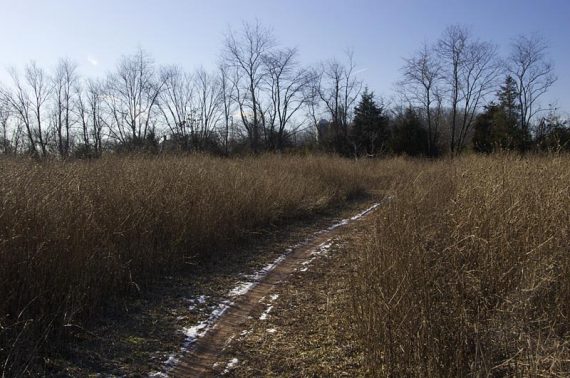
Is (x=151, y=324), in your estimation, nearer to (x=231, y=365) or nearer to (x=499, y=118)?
(x=231, y=365)

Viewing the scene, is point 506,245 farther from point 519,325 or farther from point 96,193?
point 96,193

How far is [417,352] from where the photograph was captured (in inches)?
125

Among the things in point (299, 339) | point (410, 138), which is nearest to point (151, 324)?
point (299, 339)

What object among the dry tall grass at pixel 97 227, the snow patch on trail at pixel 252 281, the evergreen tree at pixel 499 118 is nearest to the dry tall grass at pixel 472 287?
the snow patch on trail at pixel 252 281

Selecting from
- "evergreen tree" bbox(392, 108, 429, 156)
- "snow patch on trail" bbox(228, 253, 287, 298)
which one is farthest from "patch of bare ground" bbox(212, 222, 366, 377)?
"evergreen tree" bbox(392, 108, 429, 156)

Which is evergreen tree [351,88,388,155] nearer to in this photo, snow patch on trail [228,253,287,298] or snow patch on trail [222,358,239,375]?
snow patch on trail [228,253,287,298]

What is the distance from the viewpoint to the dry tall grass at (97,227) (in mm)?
4090

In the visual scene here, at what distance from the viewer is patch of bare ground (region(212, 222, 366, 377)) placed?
3943mm

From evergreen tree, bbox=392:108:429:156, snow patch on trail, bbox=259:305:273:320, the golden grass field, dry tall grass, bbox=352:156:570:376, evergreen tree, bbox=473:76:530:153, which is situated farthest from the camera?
evergreen tree, bbox=392:108:429:156

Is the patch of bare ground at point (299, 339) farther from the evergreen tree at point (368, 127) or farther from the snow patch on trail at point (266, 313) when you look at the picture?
the evergreen tree at point (368, 127)

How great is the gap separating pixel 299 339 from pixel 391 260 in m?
1.27

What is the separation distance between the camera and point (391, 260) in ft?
14.1

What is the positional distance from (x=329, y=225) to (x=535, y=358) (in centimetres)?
899

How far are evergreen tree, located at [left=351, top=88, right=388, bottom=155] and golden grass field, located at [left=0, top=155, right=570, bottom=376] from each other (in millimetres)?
33776
